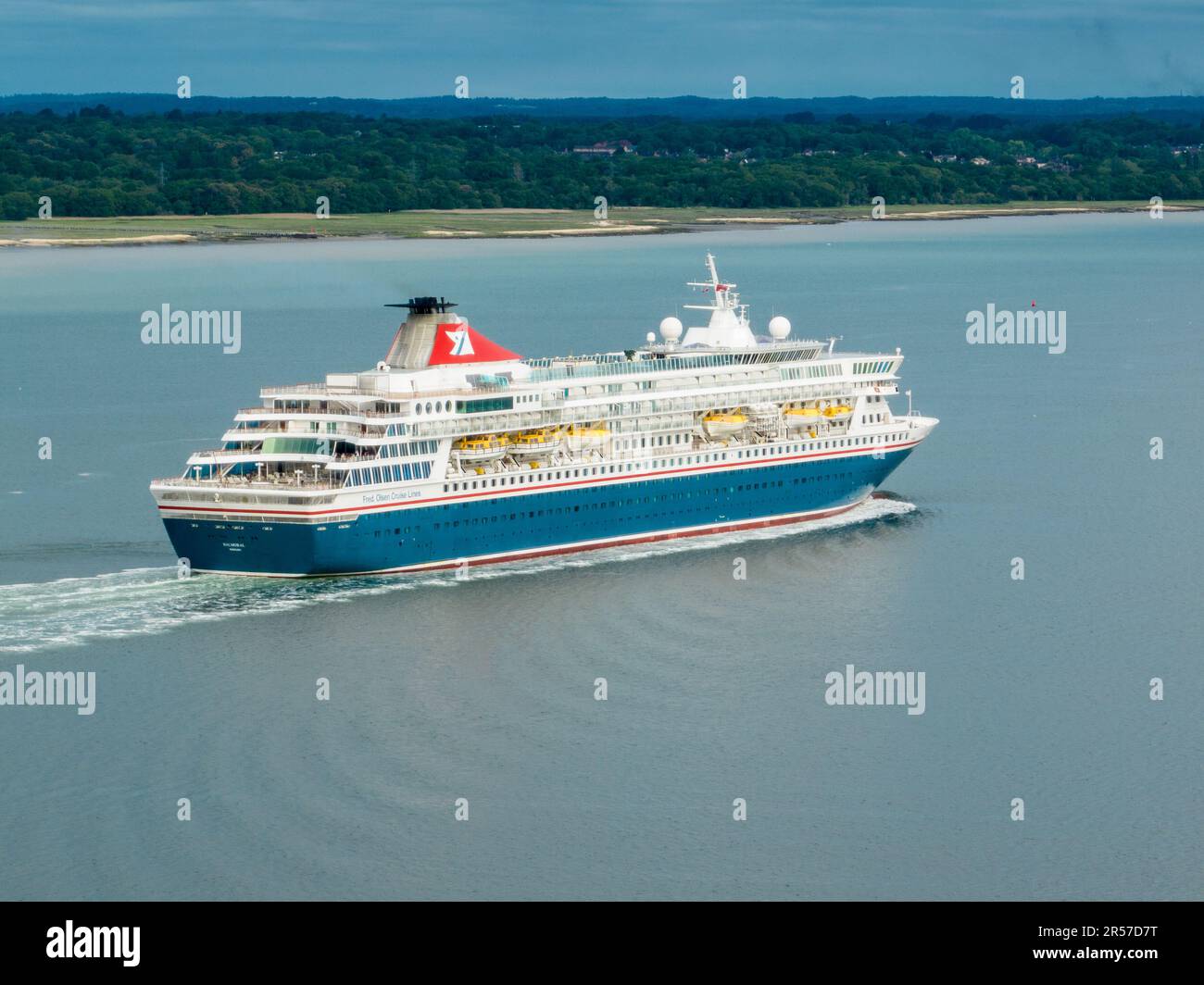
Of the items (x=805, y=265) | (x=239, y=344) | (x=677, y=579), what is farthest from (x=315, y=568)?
(x=805, y=265)

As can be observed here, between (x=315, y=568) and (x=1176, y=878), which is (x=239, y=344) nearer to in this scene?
(x=315, y=568)

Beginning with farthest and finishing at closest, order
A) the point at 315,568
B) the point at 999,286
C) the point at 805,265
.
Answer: the point at 805,265, the point at 999,286, the point at 315,568

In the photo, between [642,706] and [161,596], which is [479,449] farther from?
[642,706]

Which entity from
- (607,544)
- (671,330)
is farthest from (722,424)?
(607,544)

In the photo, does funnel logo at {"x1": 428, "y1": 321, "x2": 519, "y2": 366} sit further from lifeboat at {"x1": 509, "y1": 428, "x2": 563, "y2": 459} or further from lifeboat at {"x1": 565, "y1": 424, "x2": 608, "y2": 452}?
lifeboat at {"x1": 565, "y1": 424, "x2": 608, "y2": 452}

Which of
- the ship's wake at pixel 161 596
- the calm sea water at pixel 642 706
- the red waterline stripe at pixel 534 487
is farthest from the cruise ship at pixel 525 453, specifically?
the calm sea water at pixel 642 706

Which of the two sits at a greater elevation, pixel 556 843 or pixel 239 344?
pixel 239 344

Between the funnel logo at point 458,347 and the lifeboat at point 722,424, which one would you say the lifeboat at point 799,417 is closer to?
the lifeboat at point 722,424

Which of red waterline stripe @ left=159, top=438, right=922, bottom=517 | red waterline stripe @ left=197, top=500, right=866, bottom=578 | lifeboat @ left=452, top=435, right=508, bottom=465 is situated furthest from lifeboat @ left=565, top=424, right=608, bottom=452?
red waterline stripe @ left=197, top=500, right=866, bottom=578
